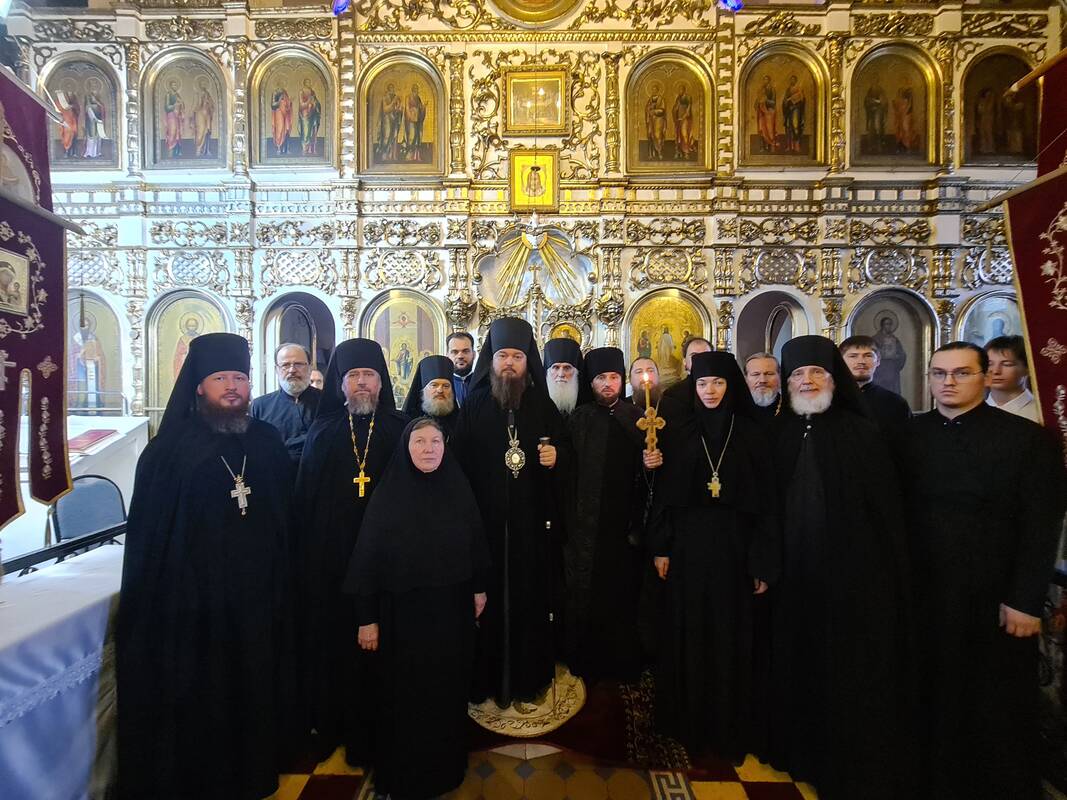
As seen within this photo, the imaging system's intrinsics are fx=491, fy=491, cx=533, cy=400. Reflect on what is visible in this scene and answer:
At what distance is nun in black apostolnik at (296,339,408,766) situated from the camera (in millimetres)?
2994

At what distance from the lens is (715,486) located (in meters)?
3.07

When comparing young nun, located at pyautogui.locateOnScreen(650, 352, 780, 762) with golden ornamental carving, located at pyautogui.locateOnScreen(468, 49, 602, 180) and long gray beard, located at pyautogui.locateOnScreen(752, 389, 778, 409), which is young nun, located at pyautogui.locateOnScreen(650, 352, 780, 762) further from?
golden ornamental carving, located at pyautogui.locateOnScreen(468, 49, 602, 180)

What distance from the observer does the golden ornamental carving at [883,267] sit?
890cm

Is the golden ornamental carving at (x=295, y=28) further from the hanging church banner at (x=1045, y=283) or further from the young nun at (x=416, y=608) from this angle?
the hanging church banner at (x=1045, y=283)

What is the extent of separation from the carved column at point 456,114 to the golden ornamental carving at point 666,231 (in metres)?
3.22

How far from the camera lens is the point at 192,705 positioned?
249 centimetres

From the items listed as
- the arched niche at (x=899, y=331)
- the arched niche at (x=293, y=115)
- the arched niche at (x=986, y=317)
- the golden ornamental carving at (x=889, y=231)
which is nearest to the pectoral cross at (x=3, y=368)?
the arched niche at (x=293, y=115)

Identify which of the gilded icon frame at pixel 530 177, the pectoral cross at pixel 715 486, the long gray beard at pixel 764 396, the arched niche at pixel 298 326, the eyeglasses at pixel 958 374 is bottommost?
the pectoral cross at pixel 715 486

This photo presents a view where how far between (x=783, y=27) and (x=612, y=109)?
3.38m

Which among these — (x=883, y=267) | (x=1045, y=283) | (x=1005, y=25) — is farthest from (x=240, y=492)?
(x=1005, y=25)

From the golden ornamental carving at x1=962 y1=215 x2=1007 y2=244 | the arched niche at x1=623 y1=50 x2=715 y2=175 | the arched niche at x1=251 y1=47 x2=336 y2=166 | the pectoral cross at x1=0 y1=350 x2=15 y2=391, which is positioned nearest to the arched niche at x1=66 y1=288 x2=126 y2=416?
the arched niche at x1=251 y1=47 x2=336 y2=166

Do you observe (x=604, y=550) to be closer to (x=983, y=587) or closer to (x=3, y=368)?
(x=983, y=587)

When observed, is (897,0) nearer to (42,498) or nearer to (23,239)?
(23,239)

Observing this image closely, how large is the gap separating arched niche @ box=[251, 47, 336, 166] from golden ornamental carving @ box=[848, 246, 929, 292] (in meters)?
9.78
